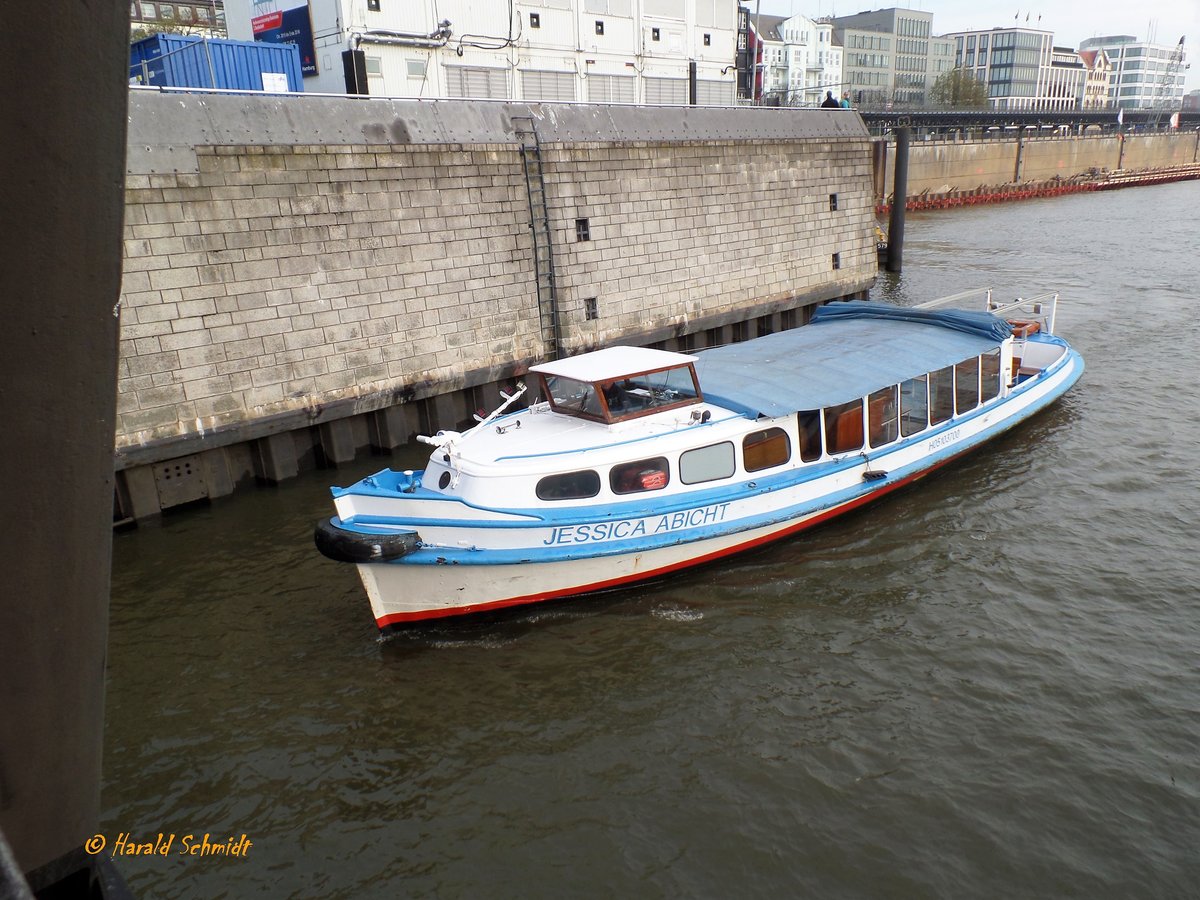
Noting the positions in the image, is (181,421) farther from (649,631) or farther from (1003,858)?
(1003,858)

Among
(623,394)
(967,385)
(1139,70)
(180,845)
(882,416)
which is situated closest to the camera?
(180,845)

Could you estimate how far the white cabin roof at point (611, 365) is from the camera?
1148cm

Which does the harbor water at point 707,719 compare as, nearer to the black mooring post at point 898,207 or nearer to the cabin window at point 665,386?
the cabin window at point 665,386

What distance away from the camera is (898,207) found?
3362 centimetres

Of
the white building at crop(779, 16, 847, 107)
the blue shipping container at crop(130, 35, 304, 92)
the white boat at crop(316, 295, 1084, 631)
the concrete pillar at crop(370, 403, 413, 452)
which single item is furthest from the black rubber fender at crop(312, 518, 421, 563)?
the white building at crop(779, 16, 847, 107)

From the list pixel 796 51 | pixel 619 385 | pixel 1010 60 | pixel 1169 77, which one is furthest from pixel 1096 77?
pixel 619 385

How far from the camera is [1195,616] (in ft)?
34.4

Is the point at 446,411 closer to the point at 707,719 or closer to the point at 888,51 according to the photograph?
the point at 707,719

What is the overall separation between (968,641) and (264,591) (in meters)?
9.11

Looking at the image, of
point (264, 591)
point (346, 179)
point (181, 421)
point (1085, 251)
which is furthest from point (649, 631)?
point (1085, 251)

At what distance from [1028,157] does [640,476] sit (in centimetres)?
7728

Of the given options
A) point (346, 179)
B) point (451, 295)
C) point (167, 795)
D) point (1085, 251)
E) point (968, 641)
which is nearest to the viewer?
point (167, 795)

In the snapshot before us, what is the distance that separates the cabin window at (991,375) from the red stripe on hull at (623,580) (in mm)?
3313

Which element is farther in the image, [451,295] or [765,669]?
[451,295]
